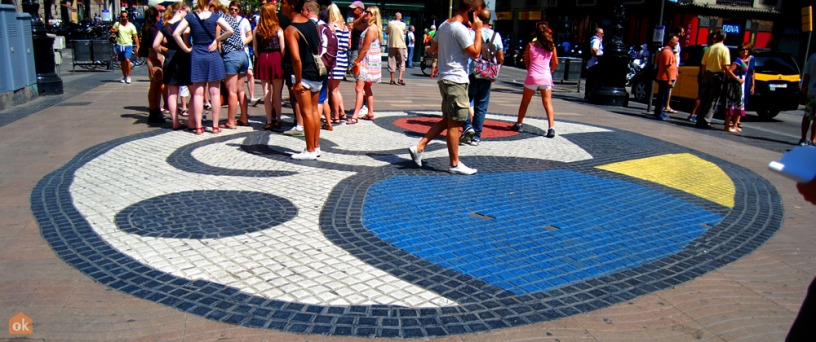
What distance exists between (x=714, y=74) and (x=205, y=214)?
30.8 feet

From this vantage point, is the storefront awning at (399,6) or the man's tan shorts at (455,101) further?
the storefront awning at (399,6)

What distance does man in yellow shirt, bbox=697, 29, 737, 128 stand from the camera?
1048 cm

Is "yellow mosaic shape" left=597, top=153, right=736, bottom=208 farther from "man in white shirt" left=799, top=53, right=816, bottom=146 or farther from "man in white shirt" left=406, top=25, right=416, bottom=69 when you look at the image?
"man in white shirt" left=406, top=25, right=416, bottom=69

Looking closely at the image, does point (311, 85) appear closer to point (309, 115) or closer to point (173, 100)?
point (309, 115)

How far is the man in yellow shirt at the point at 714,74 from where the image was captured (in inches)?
412

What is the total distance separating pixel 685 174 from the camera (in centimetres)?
696

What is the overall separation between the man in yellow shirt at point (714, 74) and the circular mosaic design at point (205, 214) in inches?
338

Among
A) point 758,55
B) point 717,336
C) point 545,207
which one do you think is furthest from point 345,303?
point 758,55

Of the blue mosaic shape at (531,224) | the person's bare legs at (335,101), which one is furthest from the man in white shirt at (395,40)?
the blue mosaic shape at (531,224)

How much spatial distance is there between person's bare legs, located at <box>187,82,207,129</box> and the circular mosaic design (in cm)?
292

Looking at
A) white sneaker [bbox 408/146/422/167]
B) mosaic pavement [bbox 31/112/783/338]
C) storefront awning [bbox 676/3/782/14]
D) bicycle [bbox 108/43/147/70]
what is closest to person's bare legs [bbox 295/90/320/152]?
mosaic pavement [bbox 31/112/783/338]

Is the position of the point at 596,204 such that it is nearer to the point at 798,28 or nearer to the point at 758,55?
the point at 758,55

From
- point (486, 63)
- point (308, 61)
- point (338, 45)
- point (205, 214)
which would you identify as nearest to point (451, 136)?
point (486, 63)

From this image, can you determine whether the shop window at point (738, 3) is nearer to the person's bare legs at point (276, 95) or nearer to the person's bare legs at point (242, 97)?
the person's bare legs at point (276, 95)
